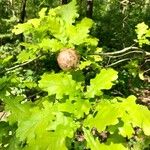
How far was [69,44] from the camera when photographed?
7.98ft

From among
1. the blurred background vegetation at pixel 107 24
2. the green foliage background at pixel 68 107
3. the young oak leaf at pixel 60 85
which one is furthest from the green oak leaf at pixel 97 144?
the blurred background vegetation at pixel 107 24

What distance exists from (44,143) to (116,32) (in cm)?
1648

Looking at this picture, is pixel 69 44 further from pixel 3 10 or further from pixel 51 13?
pixel 3 10

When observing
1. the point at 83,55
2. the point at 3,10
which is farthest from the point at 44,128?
the point at 3,10

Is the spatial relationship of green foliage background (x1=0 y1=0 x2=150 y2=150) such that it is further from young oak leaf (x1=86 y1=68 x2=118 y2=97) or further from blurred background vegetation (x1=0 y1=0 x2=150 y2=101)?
blurred background vegetation (x1=0 y1=0 x2=150 y2=101)

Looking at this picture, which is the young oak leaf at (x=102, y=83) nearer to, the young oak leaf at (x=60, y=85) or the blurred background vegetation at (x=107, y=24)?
the young oak leaf at (x=60, y=85)

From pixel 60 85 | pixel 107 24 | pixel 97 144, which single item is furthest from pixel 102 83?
pixel 107 24

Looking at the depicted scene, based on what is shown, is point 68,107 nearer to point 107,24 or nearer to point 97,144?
point 97,144

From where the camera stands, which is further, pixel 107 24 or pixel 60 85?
pixel 107 24

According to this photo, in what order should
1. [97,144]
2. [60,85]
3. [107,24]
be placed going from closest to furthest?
[97,144] < [60,85] < [107,24]

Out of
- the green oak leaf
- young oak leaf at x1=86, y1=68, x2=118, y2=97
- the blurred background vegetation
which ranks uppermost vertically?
young oak leaf at x1=86, y1=68, x2=118, y2=97

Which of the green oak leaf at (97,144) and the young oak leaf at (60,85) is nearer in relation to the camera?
the green oak leaf at (97,144)

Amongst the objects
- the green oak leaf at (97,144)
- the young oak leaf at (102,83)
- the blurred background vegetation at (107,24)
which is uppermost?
the young oak leaf at (102,83)

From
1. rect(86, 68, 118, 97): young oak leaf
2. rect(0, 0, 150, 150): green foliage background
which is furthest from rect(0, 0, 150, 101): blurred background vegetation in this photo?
rect(86, 68, 118, 97): young oak leaf
